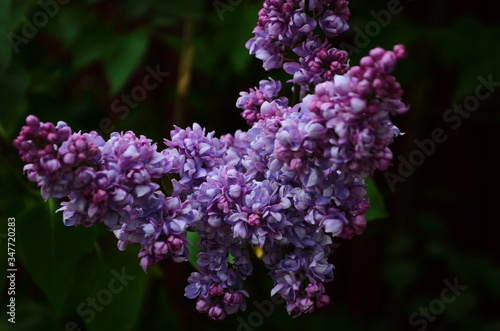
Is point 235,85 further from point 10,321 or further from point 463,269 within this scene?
point 10,321

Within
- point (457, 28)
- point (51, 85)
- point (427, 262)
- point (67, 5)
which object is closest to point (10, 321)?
point (51, 85)

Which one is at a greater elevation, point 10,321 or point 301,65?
point 301,65

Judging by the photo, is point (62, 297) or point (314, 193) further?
point (62, 297)

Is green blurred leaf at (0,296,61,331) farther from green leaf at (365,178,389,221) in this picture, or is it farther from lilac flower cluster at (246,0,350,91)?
lilac flower cluster at (246,0,350,91)

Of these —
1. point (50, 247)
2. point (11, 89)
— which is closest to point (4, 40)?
point (11, 89)

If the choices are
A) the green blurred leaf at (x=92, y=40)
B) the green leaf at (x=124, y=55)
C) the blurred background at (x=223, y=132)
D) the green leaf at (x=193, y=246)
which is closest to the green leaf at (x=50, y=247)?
the blurred background at (x=223, y=132)

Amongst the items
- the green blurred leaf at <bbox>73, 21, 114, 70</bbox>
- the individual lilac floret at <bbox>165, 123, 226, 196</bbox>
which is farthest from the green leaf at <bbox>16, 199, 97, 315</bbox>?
the green blurred leaf at <bbox>73, 21, 114, 70</bbox>
